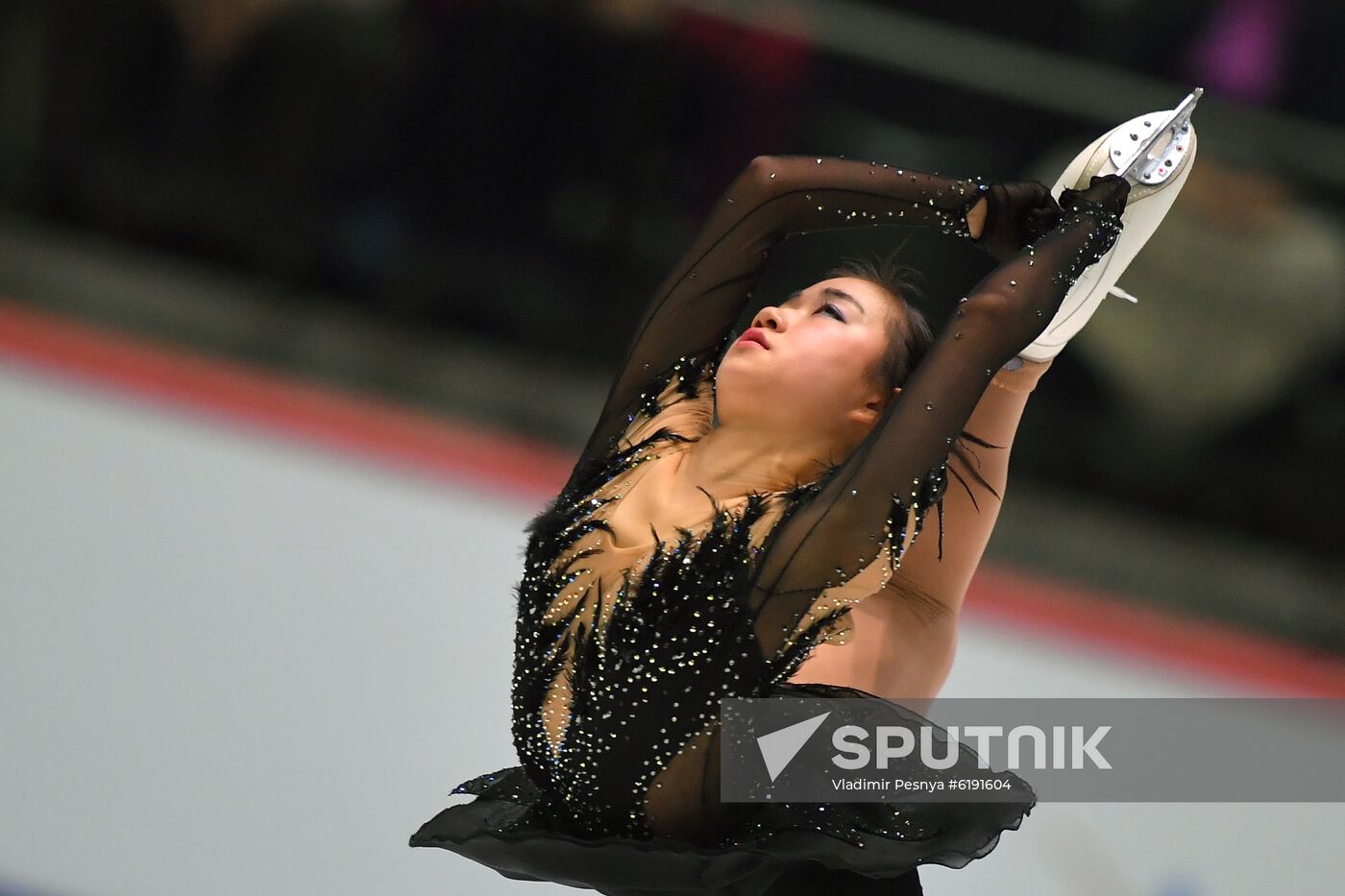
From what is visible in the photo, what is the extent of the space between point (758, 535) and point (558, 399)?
2.46m

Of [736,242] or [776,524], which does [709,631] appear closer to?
[776,524]

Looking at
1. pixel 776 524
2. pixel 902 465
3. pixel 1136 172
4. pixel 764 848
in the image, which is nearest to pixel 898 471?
pixel 902 465

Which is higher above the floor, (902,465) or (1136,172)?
(1136,172)

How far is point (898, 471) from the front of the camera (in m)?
1.36

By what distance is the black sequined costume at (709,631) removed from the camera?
1.38m

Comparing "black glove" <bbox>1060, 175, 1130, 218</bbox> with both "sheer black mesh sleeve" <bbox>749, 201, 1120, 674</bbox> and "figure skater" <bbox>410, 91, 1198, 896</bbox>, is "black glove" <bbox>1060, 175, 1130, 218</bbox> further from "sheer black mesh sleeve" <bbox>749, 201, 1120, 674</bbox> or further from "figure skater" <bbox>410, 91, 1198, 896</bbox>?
"sheer black mesh sleeve" <bbox>749, 201, 1120, 674</bbox>

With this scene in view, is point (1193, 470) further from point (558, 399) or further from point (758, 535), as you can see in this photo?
point (758, 535)

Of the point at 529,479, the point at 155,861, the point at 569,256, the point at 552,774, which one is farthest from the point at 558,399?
the point at 552,774

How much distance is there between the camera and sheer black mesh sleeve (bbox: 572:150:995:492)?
66.4 inches

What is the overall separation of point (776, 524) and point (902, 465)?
0.13 m

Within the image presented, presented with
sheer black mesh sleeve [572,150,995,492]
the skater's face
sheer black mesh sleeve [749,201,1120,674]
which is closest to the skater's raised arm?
sheer black mesh sleeve [749,201,1120,674]

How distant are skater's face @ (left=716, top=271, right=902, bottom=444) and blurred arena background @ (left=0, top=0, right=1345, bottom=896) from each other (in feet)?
3.69

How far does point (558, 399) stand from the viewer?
3.86m

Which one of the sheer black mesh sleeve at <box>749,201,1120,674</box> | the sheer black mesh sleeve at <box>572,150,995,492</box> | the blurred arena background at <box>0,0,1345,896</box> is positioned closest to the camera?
the sheer black mesh sleeve at <box>749,201,1120,674</box>
